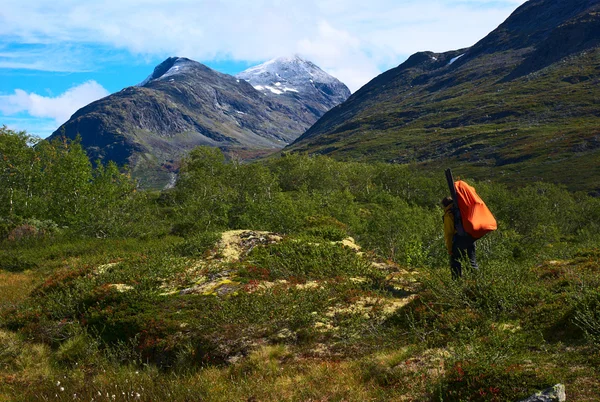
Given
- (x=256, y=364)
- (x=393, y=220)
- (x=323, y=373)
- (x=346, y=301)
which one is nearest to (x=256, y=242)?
(x=346, y=301)

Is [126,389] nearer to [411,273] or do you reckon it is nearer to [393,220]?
[411,273]

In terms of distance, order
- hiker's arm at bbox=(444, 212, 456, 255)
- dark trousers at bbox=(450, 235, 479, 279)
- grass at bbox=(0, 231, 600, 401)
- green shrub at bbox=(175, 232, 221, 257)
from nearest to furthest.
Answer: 1. grass at bbox=(0, 231, 600, 401)
2. dark trousers at bbox=(450, 235, 479, 279)
3. hiker's arm at bbox=(444, 212, 456, 255)
4. green shrub at bbox=(175, 232, 221, 257)

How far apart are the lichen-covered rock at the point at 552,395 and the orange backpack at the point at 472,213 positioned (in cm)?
531

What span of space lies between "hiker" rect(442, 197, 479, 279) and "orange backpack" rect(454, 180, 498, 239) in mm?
316

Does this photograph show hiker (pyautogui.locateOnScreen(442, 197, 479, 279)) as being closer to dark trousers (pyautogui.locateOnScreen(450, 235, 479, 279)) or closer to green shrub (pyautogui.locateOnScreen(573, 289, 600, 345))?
A: dark trousers (pyautogui.locateOnScreen(450, 235, 479, 279))

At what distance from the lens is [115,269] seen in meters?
13.8

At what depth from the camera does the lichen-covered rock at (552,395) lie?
5.46 meters

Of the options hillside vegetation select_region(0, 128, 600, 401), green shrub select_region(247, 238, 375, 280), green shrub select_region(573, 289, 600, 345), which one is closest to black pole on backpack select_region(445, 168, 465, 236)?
hillside vegetation select_region(0, 128, 600, 401)

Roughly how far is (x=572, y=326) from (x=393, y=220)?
24.7 m

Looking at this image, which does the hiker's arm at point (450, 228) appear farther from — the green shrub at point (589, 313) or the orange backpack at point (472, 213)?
the green shrub at point (589, 313)

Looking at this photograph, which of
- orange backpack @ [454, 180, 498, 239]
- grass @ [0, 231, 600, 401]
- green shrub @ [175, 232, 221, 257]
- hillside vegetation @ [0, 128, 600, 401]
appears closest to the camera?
grass @ [0, 231, 600, 401]

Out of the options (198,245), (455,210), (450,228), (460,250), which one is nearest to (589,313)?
(460,250)

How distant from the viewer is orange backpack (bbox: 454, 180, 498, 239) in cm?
1050

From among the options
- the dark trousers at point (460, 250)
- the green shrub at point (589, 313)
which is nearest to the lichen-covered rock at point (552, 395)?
the green shrub at point (589, 313)
